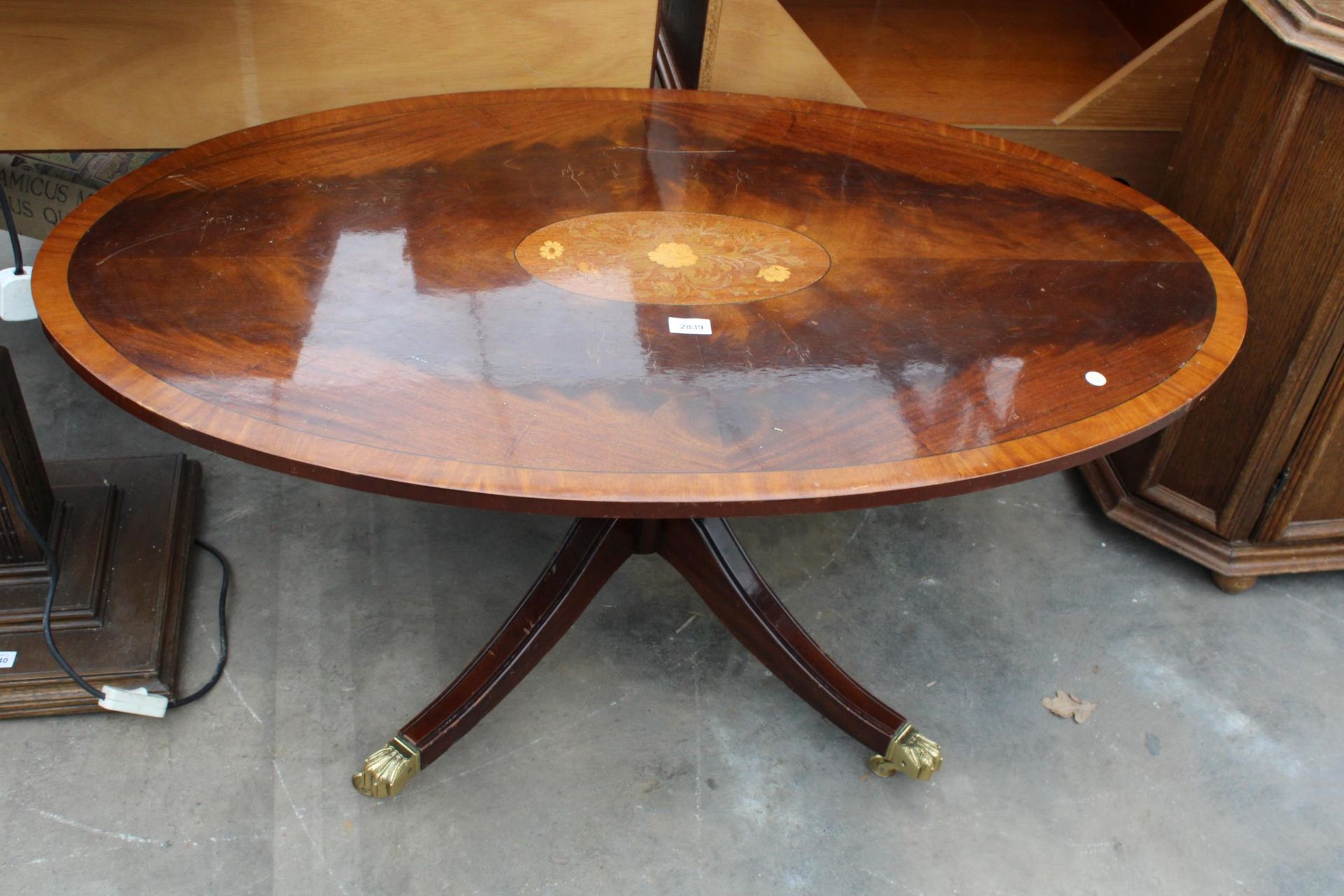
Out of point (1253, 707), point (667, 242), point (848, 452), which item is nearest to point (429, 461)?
point (848, 452)

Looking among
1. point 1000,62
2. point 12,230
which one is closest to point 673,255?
point 12,230

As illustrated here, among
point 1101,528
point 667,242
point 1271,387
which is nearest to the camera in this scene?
point 667,242

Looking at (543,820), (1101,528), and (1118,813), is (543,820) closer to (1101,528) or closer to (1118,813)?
(1118,813)

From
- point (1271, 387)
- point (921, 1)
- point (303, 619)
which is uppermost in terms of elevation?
point (921, 1)

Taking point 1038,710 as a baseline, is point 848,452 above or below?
above

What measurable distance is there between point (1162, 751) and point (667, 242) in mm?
1186

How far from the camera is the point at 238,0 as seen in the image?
6.16 feet

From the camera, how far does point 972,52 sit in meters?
2.72

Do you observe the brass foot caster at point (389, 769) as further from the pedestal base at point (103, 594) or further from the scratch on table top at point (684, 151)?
the scratch on table top at point (684, 151)

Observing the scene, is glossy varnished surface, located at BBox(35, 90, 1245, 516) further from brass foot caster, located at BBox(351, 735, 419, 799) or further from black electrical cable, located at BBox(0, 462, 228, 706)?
brass foot caster, located at BBox(351, 735, 419, 799)

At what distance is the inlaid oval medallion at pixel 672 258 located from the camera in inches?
54.9

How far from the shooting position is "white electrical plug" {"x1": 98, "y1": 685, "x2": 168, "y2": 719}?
1693 millimetres

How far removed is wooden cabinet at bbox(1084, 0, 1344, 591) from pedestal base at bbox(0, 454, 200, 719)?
180 centimetres

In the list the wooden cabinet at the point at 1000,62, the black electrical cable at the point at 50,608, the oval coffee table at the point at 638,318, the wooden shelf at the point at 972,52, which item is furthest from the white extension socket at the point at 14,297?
the wooden shelf at the point at 972,52
